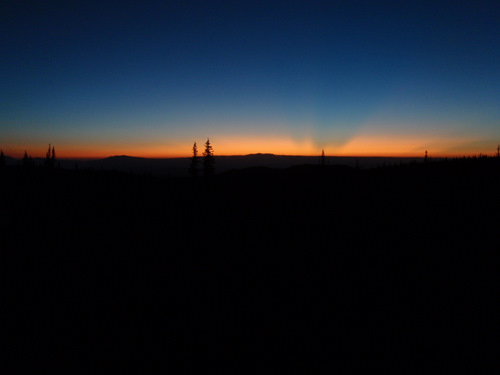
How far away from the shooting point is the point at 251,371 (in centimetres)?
613

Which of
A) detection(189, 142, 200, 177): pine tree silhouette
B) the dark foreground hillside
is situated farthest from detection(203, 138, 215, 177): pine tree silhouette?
the dark foreground hillside

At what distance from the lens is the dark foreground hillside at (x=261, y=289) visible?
654 cm

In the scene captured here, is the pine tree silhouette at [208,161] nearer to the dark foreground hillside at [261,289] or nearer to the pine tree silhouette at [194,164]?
the pine tree silhouette at [194,164]

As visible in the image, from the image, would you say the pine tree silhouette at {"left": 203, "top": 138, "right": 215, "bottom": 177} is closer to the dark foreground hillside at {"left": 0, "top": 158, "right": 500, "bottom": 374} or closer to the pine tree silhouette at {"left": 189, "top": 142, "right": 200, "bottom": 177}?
the pine tree silhouette at {"left": 189, "top": 142, "right": 200, "bottom": 177}

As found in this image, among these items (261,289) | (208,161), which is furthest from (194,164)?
(261,289)

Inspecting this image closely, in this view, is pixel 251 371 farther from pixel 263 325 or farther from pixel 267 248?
pixel 267 248

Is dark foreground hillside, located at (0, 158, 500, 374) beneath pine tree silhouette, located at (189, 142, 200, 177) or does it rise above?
beneath

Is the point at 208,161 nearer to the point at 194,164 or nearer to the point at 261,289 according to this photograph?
the point at 194,164

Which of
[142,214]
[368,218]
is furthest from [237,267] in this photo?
[142,214]

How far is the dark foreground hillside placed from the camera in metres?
6.54

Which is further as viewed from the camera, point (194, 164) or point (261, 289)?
point (194, 164)

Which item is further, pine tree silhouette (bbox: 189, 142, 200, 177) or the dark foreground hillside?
pine tree silhouette (bbox: 189, 142, 200, 177)

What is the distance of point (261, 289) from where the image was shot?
9594 mm

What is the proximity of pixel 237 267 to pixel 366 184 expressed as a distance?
72.8 feet
